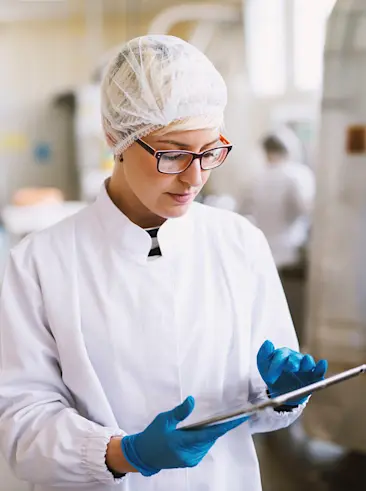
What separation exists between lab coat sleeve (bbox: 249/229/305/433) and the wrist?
0.25 metres

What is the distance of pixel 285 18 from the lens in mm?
4324

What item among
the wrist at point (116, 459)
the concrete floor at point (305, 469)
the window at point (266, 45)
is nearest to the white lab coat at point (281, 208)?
the window at point (266, 45)

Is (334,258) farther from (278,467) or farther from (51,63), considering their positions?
(51,63)

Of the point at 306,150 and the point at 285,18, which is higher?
the point at 285,18

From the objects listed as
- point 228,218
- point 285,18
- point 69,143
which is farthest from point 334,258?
point 69,143

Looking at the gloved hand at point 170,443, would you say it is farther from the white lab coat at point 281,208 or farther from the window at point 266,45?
the window at point 266,45

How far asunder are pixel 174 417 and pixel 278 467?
5.10 ft

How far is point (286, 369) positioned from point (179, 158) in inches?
13.4

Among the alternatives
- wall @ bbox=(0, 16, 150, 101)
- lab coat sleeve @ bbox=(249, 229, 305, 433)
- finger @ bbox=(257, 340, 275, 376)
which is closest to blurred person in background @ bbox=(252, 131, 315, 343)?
wall @ bbox=(0, 16, 150, 101)

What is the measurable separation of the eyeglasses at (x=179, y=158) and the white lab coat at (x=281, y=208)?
2.79 metres

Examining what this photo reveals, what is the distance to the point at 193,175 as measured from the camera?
0.86 metres

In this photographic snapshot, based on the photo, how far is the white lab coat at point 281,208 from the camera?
144 inches

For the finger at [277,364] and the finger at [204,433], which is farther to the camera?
the finger at [277,364]

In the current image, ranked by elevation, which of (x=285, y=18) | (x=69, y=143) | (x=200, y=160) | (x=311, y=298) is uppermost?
(x=285, y=18)
